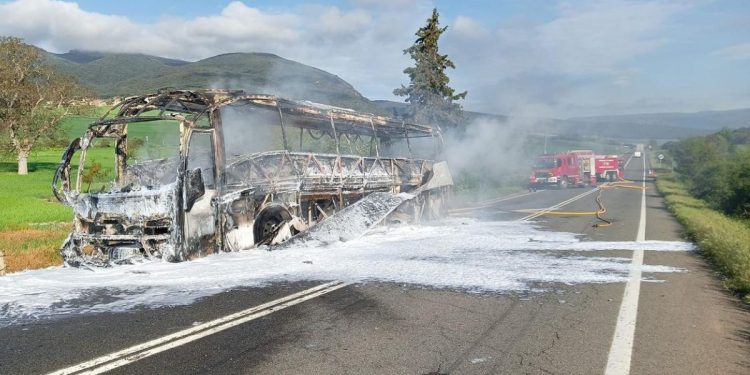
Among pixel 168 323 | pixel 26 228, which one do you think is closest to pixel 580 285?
A: pixel 168 323

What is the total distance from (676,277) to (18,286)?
945 cm

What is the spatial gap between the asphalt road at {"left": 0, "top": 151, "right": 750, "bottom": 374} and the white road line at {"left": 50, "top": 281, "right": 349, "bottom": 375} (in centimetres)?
9

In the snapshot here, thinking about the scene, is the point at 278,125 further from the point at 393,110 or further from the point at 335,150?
the point at 393,110

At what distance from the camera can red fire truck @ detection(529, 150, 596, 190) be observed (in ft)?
122

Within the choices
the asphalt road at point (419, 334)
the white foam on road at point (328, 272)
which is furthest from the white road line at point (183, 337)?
the white foam on road at point (328, 272)

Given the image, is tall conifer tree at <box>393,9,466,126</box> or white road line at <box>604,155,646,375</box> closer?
white road line at <box>604,155,646,375</box>

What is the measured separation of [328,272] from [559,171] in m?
32.7

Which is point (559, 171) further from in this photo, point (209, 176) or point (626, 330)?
point (626, 330)

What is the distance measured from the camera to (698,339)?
5.10m

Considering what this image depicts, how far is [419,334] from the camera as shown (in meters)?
5.20

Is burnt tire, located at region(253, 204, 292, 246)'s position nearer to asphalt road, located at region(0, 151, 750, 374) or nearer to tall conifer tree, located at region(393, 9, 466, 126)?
asphalt road, located at region(0, 151, 750, 374)

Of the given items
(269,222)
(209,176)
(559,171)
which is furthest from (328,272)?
(559,171)

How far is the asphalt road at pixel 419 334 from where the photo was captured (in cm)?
438

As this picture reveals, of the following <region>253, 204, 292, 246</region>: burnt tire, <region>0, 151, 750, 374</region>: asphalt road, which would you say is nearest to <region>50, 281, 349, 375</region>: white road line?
<region>0, 151, 750, 374</region>: asphalt road
